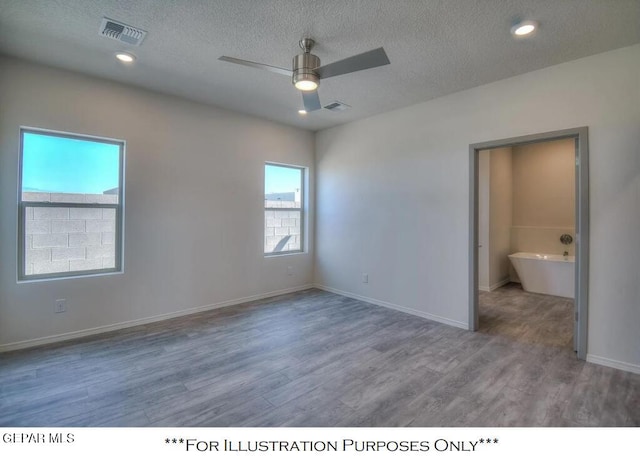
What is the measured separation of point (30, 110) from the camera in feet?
9.77

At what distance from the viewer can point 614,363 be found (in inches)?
105

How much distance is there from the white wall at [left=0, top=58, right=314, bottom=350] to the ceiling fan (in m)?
2.02

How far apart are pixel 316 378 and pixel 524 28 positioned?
317cm

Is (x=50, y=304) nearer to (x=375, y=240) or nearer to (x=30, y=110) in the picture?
(x=30, y=110)

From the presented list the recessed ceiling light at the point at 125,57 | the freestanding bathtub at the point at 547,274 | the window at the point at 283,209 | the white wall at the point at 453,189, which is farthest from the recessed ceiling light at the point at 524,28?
the freestanding bathtub at the point at 547,274

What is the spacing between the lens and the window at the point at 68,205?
10.0 ft

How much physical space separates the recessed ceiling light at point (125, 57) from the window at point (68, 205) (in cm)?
96

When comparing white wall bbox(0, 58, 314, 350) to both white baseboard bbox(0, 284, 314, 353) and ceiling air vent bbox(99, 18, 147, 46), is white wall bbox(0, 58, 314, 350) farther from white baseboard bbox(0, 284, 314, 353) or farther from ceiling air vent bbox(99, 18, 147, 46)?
ceiling air vent bbox(99, 18, 147, 46)

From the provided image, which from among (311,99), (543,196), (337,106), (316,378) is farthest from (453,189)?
(543,196)

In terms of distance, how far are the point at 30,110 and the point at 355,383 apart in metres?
3.93

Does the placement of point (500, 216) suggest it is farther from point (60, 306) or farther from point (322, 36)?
point (60, 306)

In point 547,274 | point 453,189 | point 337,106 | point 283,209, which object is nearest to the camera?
point 453,189

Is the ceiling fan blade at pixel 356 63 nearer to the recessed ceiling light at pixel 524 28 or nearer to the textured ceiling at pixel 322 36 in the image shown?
the textured ceiling at pixel 322 36

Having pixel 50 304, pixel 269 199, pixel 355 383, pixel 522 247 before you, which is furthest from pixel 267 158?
pixel 522 247
